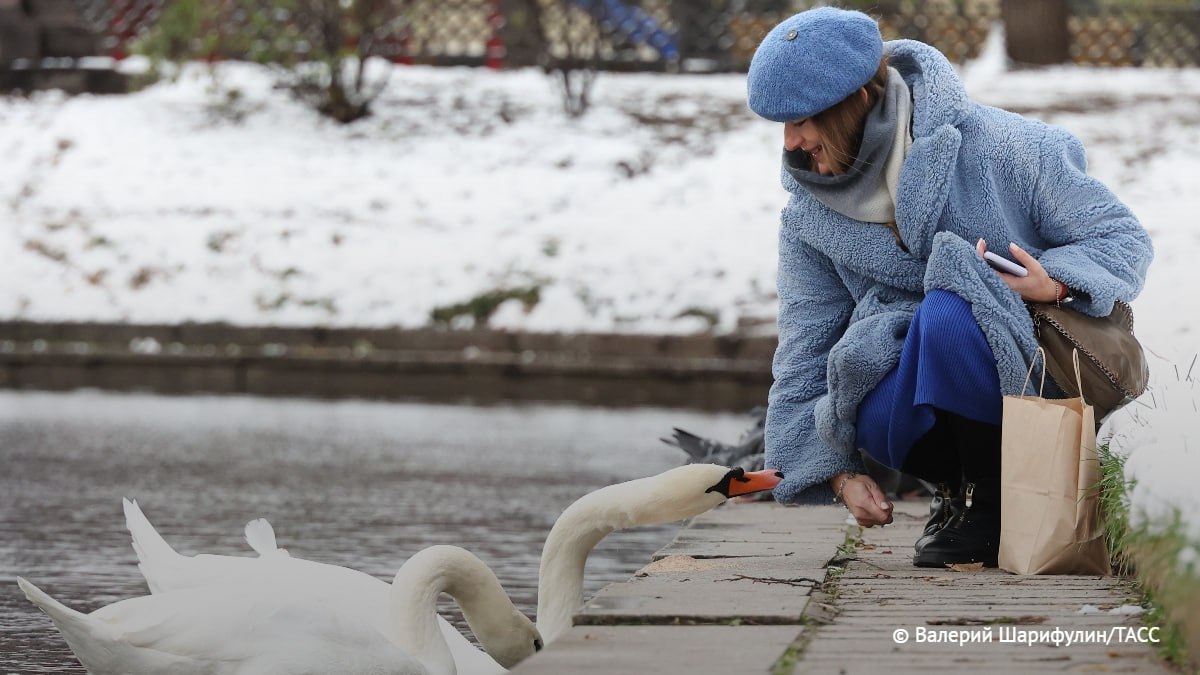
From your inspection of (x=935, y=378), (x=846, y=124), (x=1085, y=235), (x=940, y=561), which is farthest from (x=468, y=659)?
(x=1085, y=235)

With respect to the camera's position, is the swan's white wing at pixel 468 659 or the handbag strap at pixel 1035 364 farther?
the swan's white wing at pixel 468 659

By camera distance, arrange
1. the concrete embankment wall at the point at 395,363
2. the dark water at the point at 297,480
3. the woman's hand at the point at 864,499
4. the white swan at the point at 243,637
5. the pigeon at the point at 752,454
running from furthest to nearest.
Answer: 1. the concrete embankment wall at the point at 395,363
2. the pigeon at the point at 752,454
3. the dark water at the point at 297,480
4. the woman's hand at the point at 864,499
5. the white swan at the point at 243,637

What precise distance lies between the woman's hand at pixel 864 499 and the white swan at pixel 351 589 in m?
0.74

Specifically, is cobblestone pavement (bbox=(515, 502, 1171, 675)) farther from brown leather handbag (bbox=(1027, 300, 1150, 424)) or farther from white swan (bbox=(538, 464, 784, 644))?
brown leather handbag (bbox=(1027, 300, 1150, 424))

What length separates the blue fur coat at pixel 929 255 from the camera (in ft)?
12.3

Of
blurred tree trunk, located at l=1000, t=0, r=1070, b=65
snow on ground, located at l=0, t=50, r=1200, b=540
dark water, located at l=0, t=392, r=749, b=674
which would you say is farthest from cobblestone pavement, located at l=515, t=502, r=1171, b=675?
blurred tree trunk, located at l=1000, t=0, r=1070, b=65

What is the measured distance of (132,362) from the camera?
40.9ft

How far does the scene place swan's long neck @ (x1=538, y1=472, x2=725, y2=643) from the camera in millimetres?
3939

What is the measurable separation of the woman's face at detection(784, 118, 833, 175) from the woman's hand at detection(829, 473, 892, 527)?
674 mm

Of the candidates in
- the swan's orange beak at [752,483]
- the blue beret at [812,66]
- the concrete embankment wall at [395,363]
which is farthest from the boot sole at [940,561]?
the concrete embankment wall at [395,363]

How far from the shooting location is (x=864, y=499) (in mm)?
3932

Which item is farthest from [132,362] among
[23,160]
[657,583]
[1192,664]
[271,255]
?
[1192,664]

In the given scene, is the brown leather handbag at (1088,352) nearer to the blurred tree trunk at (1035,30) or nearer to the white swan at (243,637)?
the white swan at (243,637)

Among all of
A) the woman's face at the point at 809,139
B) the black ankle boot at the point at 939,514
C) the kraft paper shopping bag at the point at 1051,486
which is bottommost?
the black ankle boot at the point at 939,514
